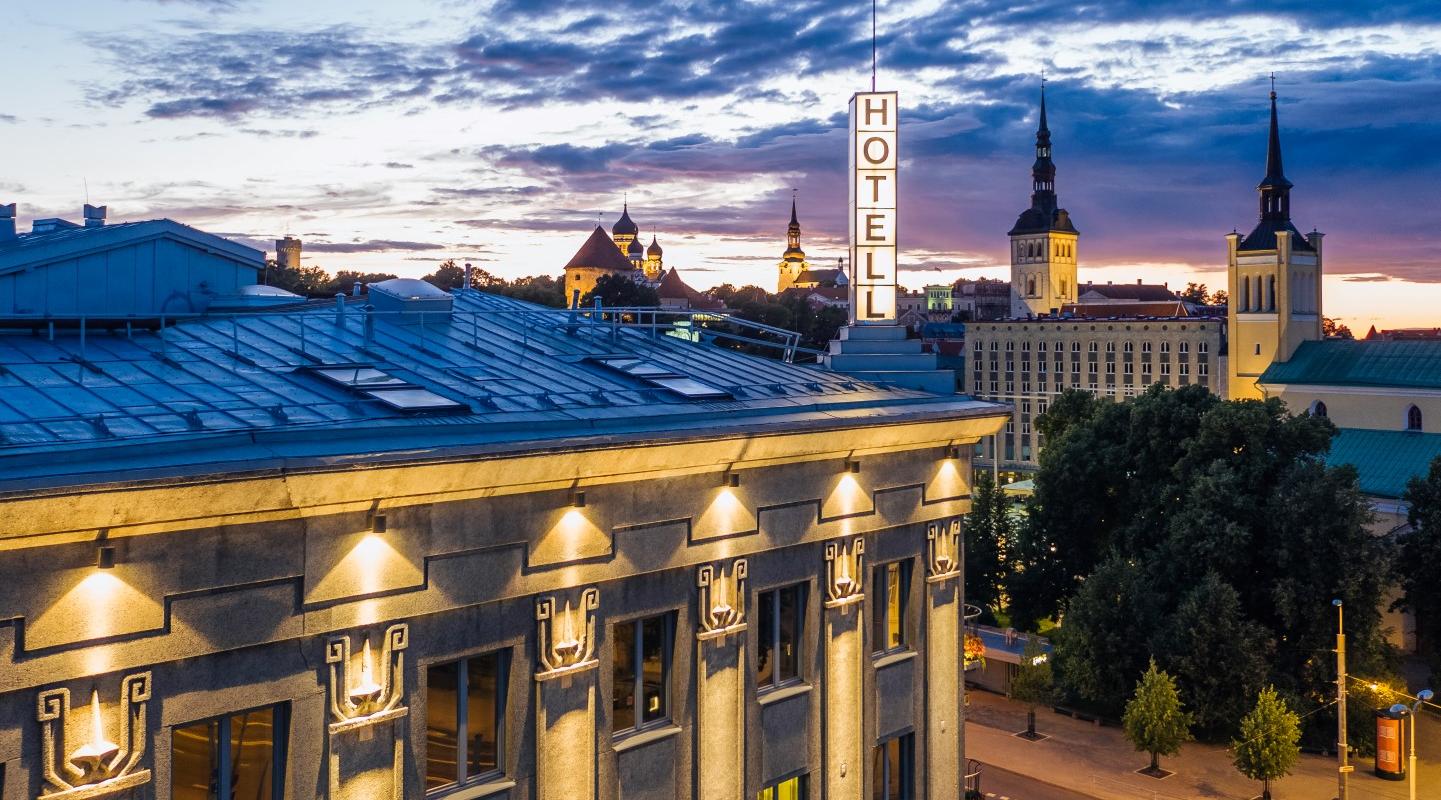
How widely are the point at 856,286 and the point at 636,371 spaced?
11195 millimetres

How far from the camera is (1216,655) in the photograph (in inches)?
1829

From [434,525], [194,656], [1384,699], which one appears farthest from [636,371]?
[1384,699]

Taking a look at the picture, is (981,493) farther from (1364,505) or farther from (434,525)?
(434,525)

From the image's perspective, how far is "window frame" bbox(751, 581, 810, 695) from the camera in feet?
71.1

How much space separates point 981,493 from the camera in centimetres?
6731

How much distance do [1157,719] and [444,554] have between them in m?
33.0

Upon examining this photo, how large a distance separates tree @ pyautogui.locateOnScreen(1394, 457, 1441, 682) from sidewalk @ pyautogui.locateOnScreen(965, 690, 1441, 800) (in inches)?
425

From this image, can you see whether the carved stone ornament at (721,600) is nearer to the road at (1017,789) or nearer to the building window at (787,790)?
the building window at (787,790)

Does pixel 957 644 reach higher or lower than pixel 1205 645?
higher

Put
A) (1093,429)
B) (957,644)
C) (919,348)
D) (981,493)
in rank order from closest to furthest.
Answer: (957,644), (919,348), (1093,429), (981,493)

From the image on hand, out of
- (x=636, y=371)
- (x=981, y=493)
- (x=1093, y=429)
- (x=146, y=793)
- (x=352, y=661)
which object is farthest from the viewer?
(x=981, y=493)

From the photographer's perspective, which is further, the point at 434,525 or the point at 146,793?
the point at 434,525

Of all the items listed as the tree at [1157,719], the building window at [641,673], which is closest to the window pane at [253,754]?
the building window at [641,673]

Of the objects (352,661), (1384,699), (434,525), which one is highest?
(434,525)
